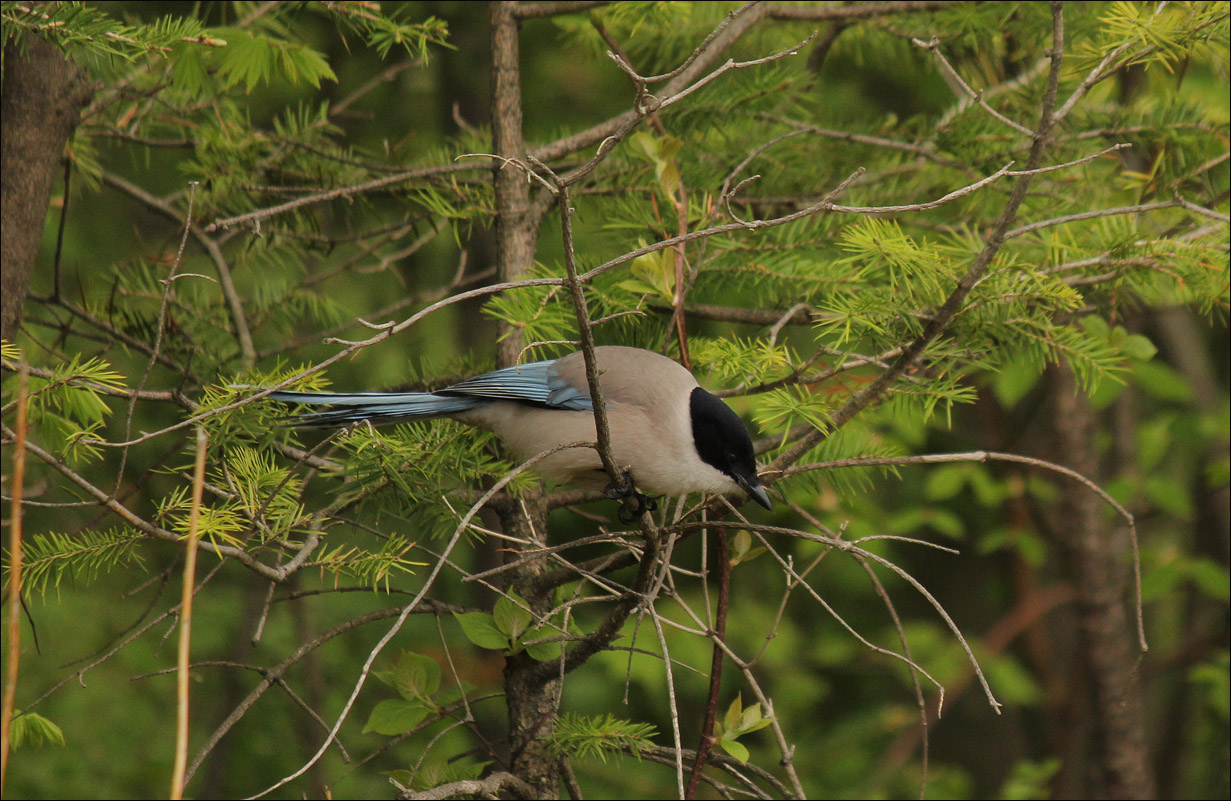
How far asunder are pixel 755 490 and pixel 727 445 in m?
0.15

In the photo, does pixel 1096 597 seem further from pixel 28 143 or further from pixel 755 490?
pixel 28 143

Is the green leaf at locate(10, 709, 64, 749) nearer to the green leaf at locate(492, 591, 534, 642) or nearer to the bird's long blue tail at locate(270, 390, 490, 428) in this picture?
the bird's long blue tail at locate(270, 390, 490, 428)

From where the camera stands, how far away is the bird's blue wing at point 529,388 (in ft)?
9.82

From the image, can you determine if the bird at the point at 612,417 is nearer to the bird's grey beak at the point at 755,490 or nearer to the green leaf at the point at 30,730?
the bird's grey beak at the point at 755,490

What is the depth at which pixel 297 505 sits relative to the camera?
219cm

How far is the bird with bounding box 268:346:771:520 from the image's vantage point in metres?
2.80

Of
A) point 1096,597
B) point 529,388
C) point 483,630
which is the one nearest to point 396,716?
point 483,630

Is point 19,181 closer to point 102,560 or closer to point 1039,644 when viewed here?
point 102,560

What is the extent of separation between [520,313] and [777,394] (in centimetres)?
71

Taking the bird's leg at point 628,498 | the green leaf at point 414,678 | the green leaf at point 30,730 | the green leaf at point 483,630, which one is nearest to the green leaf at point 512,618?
the green leaf at point 483,630

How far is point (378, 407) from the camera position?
2914 millimetres

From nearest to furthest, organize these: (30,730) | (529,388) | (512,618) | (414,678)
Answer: (30,730) < (512,618) < (414,678) < (529,388)

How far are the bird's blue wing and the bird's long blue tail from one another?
0.11 feet

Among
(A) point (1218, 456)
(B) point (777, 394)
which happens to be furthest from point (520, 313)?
(A) point (1218, 456)
